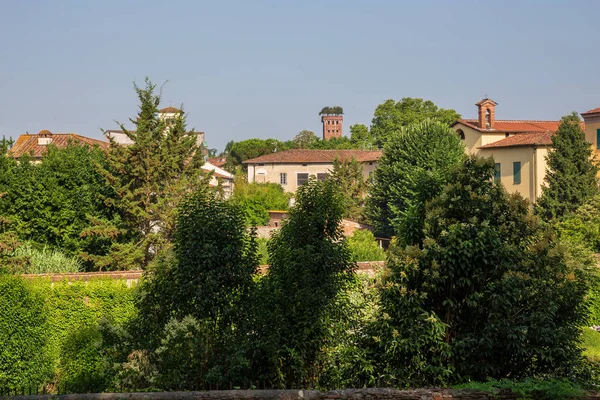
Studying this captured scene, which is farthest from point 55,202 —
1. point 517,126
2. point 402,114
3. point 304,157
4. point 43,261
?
point 402,114

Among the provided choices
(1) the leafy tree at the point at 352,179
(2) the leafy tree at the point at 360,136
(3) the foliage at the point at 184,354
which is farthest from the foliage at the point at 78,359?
(2) the leafy tree at the point at 360,136

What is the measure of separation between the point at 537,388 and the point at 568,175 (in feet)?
110

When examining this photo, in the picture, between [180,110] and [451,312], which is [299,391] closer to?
[451,312]

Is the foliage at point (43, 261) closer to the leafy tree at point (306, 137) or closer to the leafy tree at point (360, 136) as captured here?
the leafy tree at point (360, 136)

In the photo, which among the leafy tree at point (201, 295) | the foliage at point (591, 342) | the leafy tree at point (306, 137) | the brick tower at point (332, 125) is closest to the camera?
the leafy tree at point (201, 295)

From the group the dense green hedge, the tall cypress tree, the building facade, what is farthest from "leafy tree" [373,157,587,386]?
the building facade

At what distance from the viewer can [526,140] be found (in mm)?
47219

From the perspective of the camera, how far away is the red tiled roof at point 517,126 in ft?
173

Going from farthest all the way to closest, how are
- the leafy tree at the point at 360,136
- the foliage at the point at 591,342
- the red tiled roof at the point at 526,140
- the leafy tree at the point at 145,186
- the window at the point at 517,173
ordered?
the leafy tree at the point at 360,136 < the window at the point at 517,173 < the red tiled roof at the point at 526,140 < the leafy tree at the point at 145,186 < the foliage at the point at 591,342

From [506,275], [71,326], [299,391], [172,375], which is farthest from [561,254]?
[71,326]

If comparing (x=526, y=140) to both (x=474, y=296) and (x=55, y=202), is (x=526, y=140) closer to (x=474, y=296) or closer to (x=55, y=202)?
(x=55, y=202)

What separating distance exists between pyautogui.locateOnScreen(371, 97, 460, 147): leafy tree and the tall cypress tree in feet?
153

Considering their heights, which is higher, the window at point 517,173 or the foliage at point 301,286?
the window at point 517,173

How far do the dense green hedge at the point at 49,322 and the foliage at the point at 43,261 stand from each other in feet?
17.6
